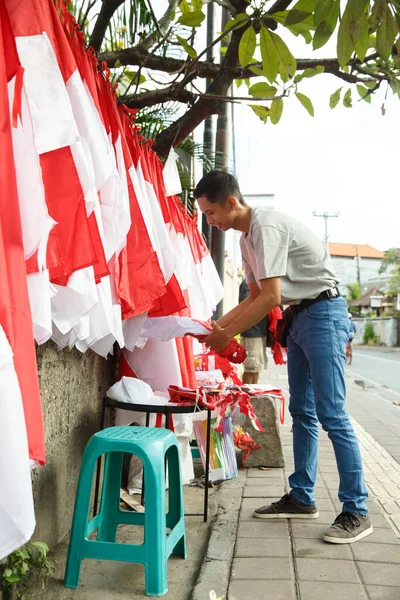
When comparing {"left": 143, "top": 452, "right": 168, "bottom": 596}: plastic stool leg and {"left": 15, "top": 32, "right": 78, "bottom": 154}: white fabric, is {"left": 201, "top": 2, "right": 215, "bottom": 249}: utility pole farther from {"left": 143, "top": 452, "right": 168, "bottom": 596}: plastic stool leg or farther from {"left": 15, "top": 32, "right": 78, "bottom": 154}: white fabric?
{"left": 15, "top": 32, "right": 78, "bottom": 154}: white fabric

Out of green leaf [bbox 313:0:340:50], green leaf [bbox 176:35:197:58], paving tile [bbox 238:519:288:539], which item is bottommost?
paving tile [bbox 238:519:288:539]

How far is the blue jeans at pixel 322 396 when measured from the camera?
3.47 m

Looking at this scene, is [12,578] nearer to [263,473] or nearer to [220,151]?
[263,473]

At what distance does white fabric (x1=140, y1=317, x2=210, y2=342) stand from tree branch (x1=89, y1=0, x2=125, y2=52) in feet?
6.29

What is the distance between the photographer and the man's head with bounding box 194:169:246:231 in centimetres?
369

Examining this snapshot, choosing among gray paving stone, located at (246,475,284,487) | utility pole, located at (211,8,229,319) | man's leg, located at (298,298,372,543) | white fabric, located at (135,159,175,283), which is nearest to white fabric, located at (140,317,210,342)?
white fabric, located at (135,159,175,283)

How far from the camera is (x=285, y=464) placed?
Answer: 5.37 meters

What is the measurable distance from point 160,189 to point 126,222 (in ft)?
4.85

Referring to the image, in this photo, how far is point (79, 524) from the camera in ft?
9.49

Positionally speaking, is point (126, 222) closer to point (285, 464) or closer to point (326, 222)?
point (285, 464)

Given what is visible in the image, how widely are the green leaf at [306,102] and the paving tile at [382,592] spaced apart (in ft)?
7.82

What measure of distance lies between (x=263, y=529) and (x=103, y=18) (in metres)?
3.42

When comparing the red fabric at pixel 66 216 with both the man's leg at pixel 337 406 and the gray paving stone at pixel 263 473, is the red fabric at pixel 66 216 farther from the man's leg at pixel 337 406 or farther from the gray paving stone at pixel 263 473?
the gray paving stone at pixel 263 473

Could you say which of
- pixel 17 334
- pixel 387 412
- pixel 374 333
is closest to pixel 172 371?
pixel 17 334
